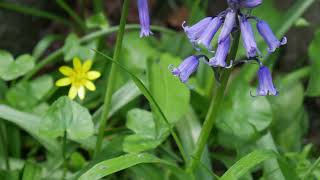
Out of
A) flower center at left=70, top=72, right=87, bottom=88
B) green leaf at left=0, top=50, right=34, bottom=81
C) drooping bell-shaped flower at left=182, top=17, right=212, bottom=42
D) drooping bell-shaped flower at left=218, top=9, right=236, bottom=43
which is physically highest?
green leaf at left=0, top=50, right=34, bottom=81

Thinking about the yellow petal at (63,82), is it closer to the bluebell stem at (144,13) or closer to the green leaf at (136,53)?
the green leaf at (136,53)

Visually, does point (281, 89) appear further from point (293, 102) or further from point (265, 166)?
point (265, 166)

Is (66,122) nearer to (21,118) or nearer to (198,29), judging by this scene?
(21,118)

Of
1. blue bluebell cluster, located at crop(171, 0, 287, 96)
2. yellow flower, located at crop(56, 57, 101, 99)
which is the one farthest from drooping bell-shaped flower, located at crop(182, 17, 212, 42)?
yellow flower, located at crop(56, 57, 101, 99)

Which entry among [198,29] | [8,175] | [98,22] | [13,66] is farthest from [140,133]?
[98,22]

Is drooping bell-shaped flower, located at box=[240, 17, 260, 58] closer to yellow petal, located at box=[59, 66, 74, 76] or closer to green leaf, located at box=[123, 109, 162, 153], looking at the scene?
green leaf, located at box=[123, 109, 162, 153]
